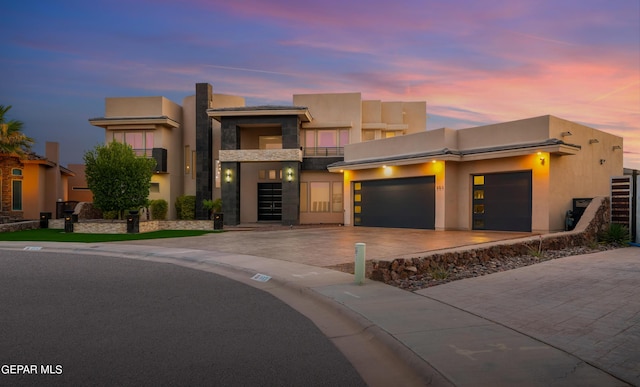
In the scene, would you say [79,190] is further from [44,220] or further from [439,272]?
[439,272]

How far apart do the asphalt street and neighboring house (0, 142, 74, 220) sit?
2633cm

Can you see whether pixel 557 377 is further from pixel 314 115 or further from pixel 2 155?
pixel 2 155

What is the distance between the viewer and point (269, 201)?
31.7m

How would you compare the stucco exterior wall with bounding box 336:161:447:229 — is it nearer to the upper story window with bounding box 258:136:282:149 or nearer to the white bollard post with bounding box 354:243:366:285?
the upper story window with bounding box 258:136:282:149

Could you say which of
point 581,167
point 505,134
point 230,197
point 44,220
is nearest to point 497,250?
point 505,134

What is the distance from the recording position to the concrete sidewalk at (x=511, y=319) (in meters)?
4.12

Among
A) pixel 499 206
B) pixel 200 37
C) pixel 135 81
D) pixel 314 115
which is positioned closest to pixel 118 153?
pixel 200 37

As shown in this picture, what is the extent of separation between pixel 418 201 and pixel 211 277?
16.2m

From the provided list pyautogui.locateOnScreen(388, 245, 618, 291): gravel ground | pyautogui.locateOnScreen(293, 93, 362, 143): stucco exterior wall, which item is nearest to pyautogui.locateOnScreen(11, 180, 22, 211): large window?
pyautogui.locateOnScreen(293, 93, 362, 143): stucco exterior wall

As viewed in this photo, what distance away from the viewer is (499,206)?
A: 2072cm

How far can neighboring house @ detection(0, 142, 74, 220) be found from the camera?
30.4 meters

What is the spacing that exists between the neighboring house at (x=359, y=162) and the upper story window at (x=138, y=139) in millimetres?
98

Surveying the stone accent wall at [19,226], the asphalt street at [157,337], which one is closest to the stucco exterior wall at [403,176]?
the asphalt street at [157,337]

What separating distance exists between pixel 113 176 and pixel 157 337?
21.5 m
